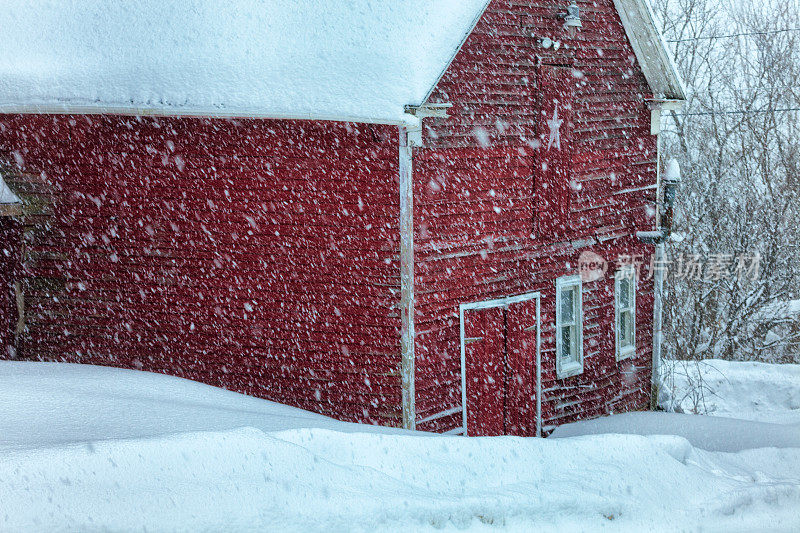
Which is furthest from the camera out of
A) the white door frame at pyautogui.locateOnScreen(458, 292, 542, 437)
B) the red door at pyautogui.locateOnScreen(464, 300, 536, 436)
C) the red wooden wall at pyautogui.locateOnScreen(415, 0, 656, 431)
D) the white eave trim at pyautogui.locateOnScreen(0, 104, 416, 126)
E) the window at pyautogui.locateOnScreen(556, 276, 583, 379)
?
the window at pyautogui.locateOnScreen(556, 276, 583, 379)

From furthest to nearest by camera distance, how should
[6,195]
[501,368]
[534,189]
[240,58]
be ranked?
[534,189] → [501,368] → [6,195] → [240,58]

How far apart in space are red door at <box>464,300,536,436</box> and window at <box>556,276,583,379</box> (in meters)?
0.76

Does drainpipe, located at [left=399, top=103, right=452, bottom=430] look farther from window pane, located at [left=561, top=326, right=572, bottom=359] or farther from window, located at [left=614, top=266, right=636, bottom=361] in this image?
window, located at [left=614, top=266, right=636, bottom=361]

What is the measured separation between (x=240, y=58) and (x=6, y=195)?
3.62 metres

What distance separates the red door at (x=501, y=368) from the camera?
35.5ft

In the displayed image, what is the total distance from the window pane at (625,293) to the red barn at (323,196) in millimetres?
1171

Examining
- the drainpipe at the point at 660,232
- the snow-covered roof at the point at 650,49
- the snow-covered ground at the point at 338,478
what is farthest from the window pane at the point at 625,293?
the snow-covered ground at the point at 338,478

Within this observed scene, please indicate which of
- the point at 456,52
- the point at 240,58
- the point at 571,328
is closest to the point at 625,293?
the point at 571,328

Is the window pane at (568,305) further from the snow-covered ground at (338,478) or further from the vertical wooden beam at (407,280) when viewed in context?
the snow-covered ground at (338,478)

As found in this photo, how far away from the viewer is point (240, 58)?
10.4 m

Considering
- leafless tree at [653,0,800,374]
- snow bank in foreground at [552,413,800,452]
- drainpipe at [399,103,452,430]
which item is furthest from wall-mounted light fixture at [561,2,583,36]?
leafless tree at [653,0,800,374]

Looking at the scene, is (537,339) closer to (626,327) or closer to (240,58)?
(626,327)

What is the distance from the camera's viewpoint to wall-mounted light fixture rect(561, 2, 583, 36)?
38.0 ft

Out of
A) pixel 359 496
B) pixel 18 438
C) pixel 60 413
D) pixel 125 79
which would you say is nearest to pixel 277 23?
pixel 125 79
